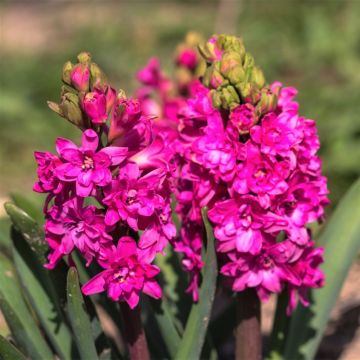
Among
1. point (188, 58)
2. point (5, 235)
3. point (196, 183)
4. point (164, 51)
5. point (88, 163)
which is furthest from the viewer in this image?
point (164, 51)

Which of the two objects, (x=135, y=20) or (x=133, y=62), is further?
(x=135, y=20)

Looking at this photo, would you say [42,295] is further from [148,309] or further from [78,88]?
[78,88]

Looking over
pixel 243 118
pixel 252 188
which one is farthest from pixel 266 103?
pixel 252 188

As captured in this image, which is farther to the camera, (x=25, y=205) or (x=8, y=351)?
(x=25, y=205)

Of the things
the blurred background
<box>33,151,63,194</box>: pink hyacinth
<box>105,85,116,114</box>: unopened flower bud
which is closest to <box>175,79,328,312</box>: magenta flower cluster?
<box>105,85,116,114</box>: unopened flower bud

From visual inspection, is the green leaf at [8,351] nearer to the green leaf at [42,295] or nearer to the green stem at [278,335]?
the green leaf at [42,295]

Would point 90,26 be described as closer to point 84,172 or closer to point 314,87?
point 314,87

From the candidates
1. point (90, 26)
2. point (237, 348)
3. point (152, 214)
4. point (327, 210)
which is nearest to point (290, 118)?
point (152, 214)
